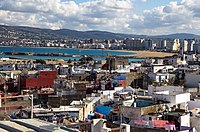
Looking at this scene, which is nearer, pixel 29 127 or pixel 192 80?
pixel 29 127

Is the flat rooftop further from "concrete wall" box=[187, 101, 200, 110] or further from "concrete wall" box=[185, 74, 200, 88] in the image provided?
"concrete wall" box=[185, 74, 200, 88]

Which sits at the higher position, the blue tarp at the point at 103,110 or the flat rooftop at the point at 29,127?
the flat rooftop at the point at 29,127

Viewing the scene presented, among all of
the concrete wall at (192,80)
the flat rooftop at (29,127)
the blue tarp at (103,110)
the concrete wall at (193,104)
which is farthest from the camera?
the concrete wall at (192,80)

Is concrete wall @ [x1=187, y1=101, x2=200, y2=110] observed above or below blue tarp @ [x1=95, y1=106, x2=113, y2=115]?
above

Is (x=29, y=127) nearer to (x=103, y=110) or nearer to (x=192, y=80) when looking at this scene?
(x=103, y=110)

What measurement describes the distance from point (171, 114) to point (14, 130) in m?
7.54

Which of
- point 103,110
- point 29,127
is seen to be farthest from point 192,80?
point 29,127

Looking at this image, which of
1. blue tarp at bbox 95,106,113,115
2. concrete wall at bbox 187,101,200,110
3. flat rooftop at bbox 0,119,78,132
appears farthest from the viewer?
concrete wall at bbox 187,101,200,110

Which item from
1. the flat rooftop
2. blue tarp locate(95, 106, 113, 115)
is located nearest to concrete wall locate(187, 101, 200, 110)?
blue tarp locate(95, 106, 113, 115)

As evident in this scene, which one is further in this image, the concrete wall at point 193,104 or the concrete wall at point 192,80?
the concrete wall at point 192,80

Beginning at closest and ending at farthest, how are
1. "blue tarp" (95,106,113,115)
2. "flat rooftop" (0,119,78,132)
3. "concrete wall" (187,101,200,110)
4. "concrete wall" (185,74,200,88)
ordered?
1. "flat rooftop" (0,119,78,132)
2. "blue tarp" (95,106,113,115)
3. "concrete wall" (187,101,200,110)
4. "concrete wall" (185,74,200,88)

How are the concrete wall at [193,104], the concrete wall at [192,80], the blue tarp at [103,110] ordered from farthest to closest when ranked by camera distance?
the concrete wall at [192,80], the concrete wall at [193,104], the blue tarp at [103,110]

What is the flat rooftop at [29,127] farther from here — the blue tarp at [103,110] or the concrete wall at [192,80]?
the concrete wall at [192,80]

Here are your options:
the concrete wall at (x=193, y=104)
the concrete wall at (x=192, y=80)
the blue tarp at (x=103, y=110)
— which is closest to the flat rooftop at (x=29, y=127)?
the blue tarp at (x=103, y=110)
